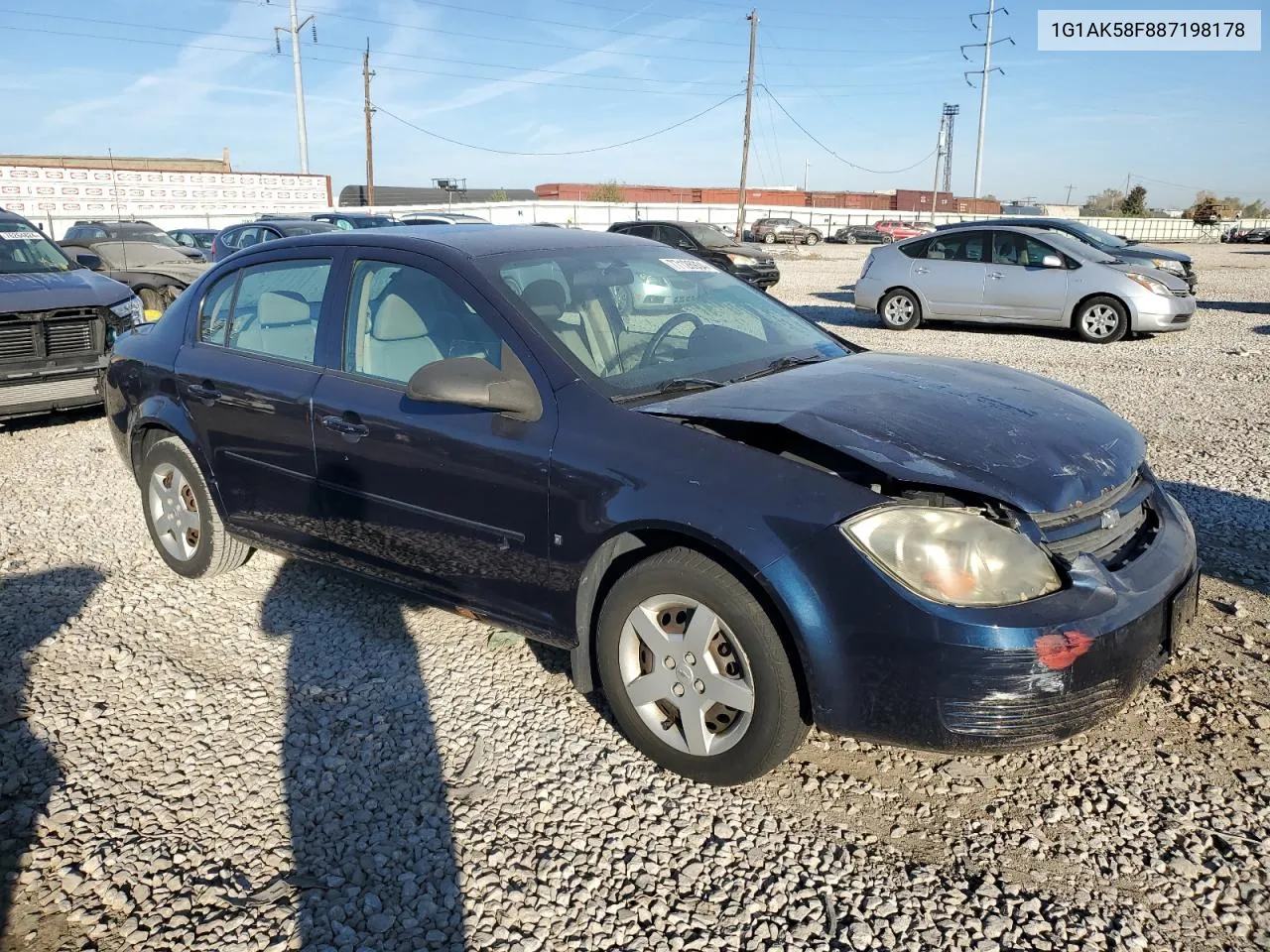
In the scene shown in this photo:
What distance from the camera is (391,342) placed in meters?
3.62

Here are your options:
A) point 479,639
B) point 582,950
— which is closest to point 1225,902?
Result: point 582,950

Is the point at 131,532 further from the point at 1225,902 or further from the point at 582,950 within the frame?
the point at 1225,902

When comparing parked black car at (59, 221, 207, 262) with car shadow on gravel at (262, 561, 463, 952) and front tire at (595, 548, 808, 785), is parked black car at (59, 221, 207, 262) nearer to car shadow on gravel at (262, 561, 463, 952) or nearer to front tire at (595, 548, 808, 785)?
car shadow on gravel at (262, 561, 463, 952)

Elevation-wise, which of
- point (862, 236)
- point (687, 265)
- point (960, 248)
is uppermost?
point (862, 236)

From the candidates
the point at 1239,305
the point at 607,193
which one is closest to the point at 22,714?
the point at 1239,305

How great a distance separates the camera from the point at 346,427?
357cm

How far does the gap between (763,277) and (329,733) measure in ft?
57.4

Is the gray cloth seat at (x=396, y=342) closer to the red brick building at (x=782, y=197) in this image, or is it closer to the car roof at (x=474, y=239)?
the car roof at (x=474, y=239)

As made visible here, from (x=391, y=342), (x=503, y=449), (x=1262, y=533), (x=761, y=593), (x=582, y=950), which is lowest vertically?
(x=582, y=950)

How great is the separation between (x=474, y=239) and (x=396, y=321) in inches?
18.8

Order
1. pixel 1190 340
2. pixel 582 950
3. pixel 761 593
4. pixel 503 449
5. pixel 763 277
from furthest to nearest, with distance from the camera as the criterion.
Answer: pixel 763 277 → pixel 1190 340 → pixel 503 449 → pixel 761 593 → pixel 582 950

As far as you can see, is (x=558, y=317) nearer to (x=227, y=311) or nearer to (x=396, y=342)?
(x=396, y=342)

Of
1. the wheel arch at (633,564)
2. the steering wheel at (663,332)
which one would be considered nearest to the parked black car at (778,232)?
the steering wheel at (663,332)

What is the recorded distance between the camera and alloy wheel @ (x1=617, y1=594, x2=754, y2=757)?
2719 mm
